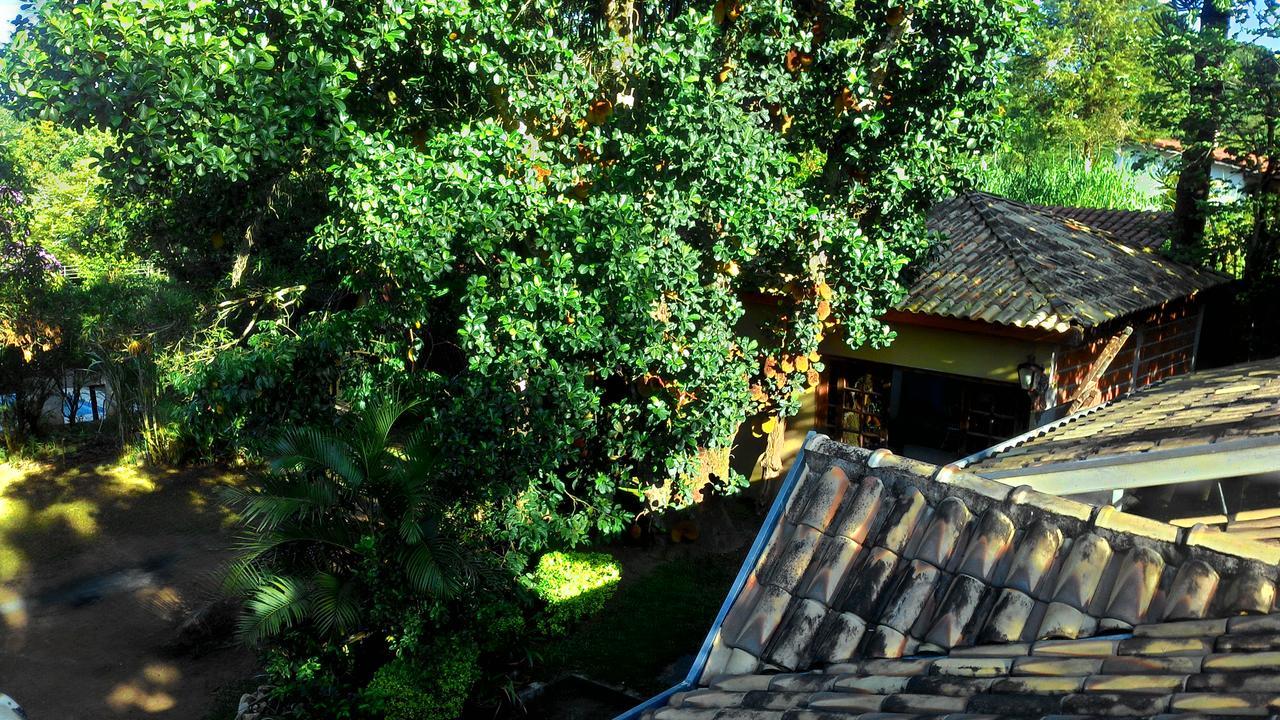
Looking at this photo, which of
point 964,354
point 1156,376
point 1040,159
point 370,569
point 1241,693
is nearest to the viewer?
point 1241,693

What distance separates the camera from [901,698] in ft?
11.5

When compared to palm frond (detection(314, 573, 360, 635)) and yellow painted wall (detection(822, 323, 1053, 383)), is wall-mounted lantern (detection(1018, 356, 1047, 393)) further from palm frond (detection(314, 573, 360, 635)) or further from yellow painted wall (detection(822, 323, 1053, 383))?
palm frond (detection(314, 573, 360, 635))

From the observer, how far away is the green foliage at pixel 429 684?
8.73 m

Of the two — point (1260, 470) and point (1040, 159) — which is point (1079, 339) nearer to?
point (1260, 470)

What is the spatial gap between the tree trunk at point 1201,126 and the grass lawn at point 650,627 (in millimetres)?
9154

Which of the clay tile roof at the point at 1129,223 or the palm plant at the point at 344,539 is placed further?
the clay tile roof at the point at 1129,223

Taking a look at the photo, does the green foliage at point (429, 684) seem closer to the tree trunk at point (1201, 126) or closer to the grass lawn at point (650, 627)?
the grass lawn at point (650, 627)

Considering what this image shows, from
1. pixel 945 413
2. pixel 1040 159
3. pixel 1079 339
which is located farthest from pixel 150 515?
pixel 1040 159

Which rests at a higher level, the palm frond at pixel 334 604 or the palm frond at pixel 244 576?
the palm frond at pixel 244 576

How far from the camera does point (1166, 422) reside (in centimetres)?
676

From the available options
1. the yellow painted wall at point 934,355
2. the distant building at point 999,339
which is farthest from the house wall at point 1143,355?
the yellow painted wall at point 934,355

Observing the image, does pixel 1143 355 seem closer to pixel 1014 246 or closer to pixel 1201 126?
pixel 1014 246

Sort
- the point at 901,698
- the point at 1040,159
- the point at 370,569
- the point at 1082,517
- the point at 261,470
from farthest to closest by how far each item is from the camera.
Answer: the point at 1040,159
the point at 261,470
the point at 370,569
the point at 1082,517
the point at 901,698

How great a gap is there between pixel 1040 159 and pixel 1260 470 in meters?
28.3
